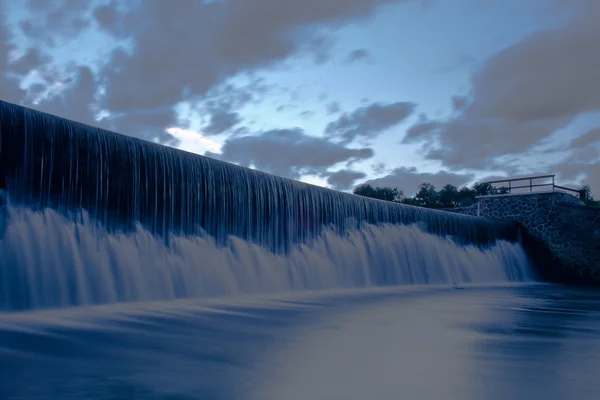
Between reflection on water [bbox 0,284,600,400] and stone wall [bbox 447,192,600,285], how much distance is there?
14066 mm

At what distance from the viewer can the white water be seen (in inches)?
234

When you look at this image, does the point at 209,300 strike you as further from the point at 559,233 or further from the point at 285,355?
the point at 559,233

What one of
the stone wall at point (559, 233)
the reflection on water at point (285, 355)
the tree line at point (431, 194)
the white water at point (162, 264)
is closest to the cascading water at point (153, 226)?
the white water at point (162, 264)

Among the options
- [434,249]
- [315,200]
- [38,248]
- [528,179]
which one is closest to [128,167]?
[38,248]

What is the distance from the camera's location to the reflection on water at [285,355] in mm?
3027

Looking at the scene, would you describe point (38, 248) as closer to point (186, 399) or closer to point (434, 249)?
point (186, 399)

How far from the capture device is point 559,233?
1975 centimetres

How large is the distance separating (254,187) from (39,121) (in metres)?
4.17

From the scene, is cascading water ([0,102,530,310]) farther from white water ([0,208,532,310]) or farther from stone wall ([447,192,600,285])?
stone wall ([447,192,600,285])

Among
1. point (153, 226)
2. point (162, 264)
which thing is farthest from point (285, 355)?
point (153, 226)

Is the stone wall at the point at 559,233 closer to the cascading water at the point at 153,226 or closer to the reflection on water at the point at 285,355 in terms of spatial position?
the cascading water at the point at 153,226

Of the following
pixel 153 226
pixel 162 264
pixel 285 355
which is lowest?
pixel 285 355

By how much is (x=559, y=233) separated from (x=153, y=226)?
660 inches

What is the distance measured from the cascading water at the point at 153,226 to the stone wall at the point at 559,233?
9.58m
